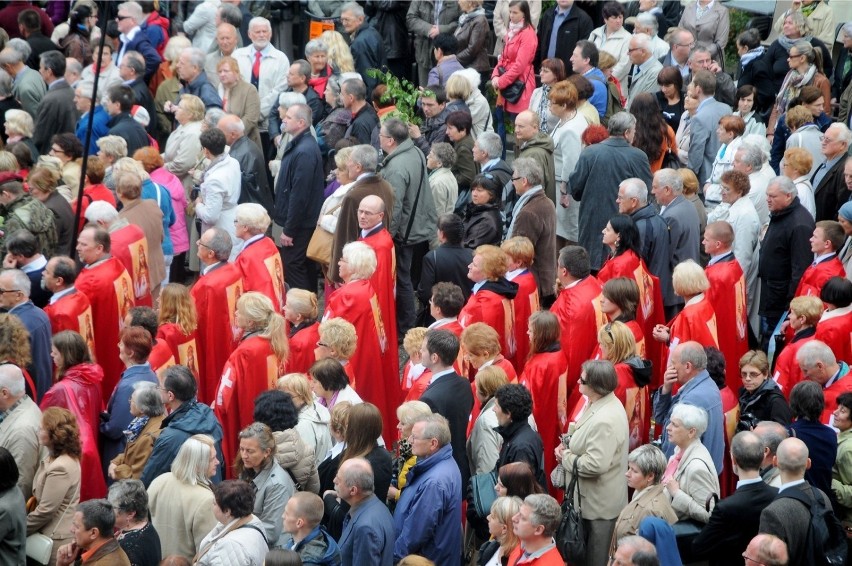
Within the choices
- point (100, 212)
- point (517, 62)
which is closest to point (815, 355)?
point (100, 212)

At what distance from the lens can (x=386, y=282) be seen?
1134cm

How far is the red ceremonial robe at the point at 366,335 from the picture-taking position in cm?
1052

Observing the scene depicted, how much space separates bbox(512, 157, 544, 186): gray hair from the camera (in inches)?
464

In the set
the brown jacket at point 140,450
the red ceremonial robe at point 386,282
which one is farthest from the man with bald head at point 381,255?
the brown jacket at point 140,450

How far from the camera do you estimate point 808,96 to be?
13.4 meters

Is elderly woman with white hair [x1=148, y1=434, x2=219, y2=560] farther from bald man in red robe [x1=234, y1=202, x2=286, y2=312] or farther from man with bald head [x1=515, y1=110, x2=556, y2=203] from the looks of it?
man with bald head [x1=515, y1=110, x2=556, y2=203]

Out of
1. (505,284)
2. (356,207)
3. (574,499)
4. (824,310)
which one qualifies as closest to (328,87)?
(356,207)

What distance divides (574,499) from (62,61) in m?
→ 8.92

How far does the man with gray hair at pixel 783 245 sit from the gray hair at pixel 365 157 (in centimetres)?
340

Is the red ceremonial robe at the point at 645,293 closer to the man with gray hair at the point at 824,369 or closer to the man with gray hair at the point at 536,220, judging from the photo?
the man with gray hair at the point at 536,220

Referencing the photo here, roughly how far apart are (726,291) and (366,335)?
9.38 ft

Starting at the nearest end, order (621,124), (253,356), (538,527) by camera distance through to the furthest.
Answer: (538,527), (253,356), (621,124)

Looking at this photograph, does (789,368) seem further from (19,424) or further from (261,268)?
(19,424)

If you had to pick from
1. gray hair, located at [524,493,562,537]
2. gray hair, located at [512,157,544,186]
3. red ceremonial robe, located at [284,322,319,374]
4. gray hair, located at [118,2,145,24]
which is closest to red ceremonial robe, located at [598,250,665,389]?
gray hair, located at [512,157,544,186]
